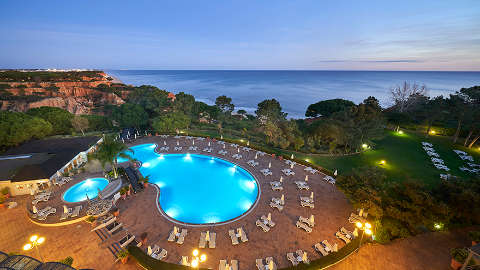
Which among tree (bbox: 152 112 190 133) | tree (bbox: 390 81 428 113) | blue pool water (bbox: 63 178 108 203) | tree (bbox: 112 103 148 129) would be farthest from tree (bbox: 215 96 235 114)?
tree (bbox: 390 81 428 113)

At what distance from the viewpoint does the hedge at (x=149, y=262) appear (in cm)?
1022

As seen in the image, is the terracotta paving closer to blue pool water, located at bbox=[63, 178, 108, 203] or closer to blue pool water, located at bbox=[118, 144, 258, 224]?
blue pool water, located at bbox=[63, 178, 108, 203]

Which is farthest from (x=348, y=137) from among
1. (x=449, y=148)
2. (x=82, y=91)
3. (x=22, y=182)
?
(x=82, y=91)

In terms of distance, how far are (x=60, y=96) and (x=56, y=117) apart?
4037 cm

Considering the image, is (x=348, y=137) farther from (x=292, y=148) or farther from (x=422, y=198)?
(x=422, y=198)

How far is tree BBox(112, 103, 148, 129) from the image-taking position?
30.8m

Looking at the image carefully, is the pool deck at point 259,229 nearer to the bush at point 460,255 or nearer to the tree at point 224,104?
the bush at point 460,255

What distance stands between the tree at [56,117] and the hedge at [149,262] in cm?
2862

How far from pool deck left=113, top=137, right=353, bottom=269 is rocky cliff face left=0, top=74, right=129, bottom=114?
5339 centimetres

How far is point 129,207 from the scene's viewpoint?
1513 centimetres

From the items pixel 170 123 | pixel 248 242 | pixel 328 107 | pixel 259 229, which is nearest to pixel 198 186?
pixel 259 229

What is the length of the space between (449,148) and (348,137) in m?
14.2

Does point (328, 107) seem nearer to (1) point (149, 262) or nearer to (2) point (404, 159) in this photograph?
(2) point (404, 159)

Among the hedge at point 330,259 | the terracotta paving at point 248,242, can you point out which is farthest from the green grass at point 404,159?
the hedge at point 330,259
